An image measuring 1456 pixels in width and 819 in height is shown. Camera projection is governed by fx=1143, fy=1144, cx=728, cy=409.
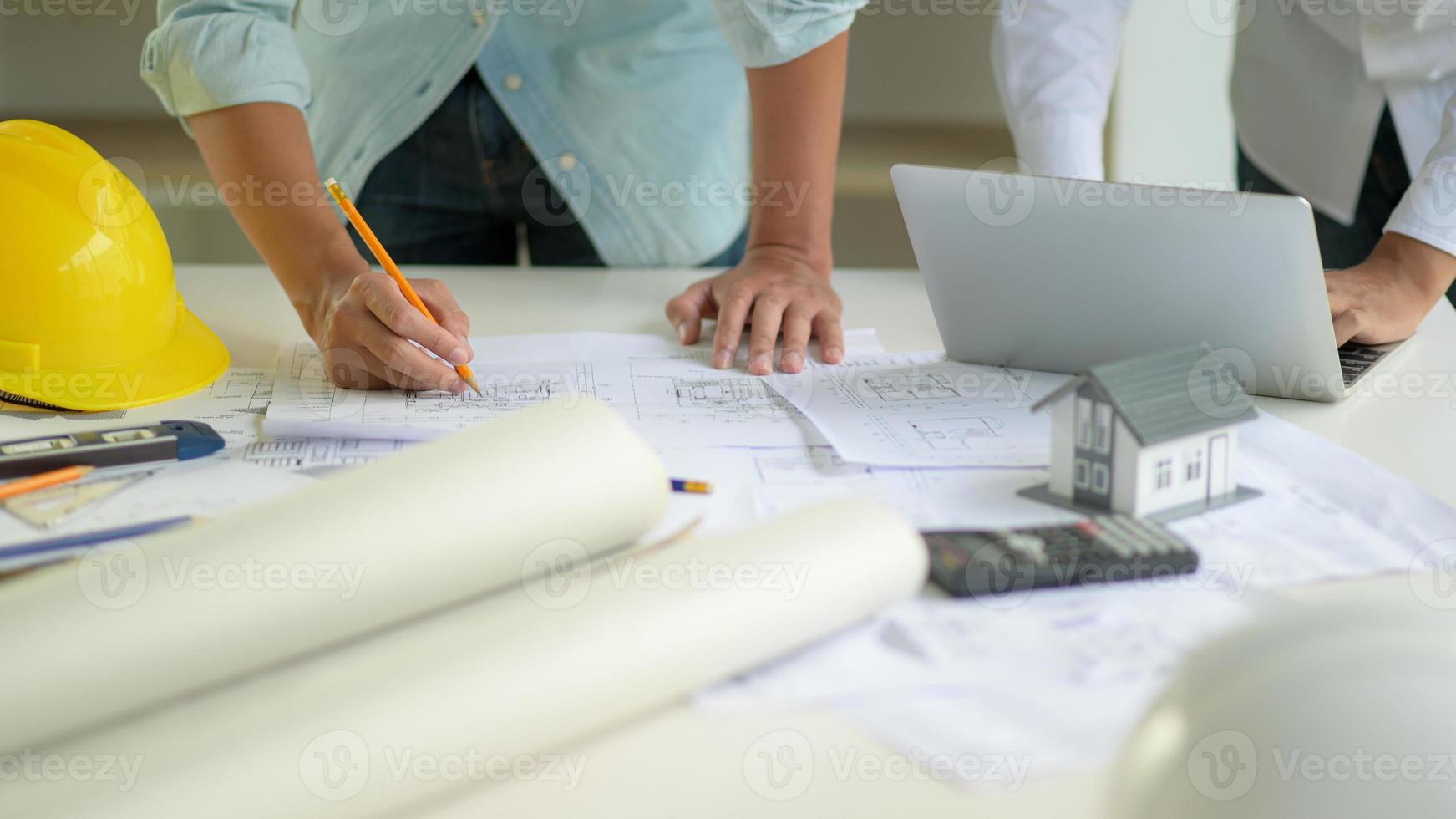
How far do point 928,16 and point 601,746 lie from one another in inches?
97.7

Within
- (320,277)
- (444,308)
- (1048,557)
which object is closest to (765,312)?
(444,308)

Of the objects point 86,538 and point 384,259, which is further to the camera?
point 384,259

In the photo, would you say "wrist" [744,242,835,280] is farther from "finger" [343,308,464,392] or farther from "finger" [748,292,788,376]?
"finger" [343,308,464,392]

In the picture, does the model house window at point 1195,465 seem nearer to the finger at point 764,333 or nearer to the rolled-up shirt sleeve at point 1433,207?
the finger at point 764,333

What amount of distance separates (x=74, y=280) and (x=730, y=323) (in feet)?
1.59

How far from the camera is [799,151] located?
1.12 m

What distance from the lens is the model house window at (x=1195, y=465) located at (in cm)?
61

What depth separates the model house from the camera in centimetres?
58

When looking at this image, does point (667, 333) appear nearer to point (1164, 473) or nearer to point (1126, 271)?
point (1126, 271)

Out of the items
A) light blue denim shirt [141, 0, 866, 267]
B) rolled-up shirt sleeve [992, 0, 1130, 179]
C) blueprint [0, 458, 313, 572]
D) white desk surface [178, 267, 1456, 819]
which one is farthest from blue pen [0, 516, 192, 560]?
rolled-up shirt sleeve [992, 0, 1130, 179]

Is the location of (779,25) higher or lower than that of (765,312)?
higher

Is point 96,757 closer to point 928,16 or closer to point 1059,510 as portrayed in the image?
point 1059,510

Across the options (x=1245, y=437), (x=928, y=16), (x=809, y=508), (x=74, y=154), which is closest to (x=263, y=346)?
(x=74, y=154)

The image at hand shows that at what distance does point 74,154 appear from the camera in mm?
810
